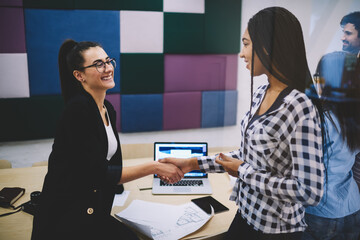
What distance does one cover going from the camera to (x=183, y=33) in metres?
3.47

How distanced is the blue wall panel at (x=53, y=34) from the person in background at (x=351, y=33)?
9.23 ft

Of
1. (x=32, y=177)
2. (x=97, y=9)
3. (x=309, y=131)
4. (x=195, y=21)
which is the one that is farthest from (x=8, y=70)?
(x=309, y=131)

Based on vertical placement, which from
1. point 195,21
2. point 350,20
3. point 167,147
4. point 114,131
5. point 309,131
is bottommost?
point 167,147

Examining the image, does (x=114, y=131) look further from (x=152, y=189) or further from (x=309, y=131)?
(x=309, y=131)

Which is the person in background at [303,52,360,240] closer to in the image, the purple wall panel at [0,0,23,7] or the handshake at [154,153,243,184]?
the handshake at [154,153,243,184]

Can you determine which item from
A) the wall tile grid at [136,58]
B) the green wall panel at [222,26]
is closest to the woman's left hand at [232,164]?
the wall tile grid at [136,58]

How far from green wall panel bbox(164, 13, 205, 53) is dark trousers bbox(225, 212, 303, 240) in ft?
8.67

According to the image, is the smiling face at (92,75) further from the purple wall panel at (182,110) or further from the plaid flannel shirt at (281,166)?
the purple wall panel at (182,110)

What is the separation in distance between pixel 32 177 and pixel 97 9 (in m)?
2.01

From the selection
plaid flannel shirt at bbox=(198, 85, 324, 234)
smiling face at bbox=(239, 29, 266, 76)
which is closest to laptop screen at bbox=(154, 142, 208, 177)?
plaid flannel shirt at bbox=(198, 85, 324, 234)

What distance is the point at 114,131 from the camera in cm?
157

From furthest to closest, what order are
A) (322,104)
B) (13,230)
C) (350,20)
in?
(13,230) < (322,104) < (350,20)

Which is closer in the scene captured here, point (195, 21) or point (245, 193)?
point (245, 193)

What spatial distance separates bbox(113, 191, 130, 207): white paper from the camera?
157 centimetres
